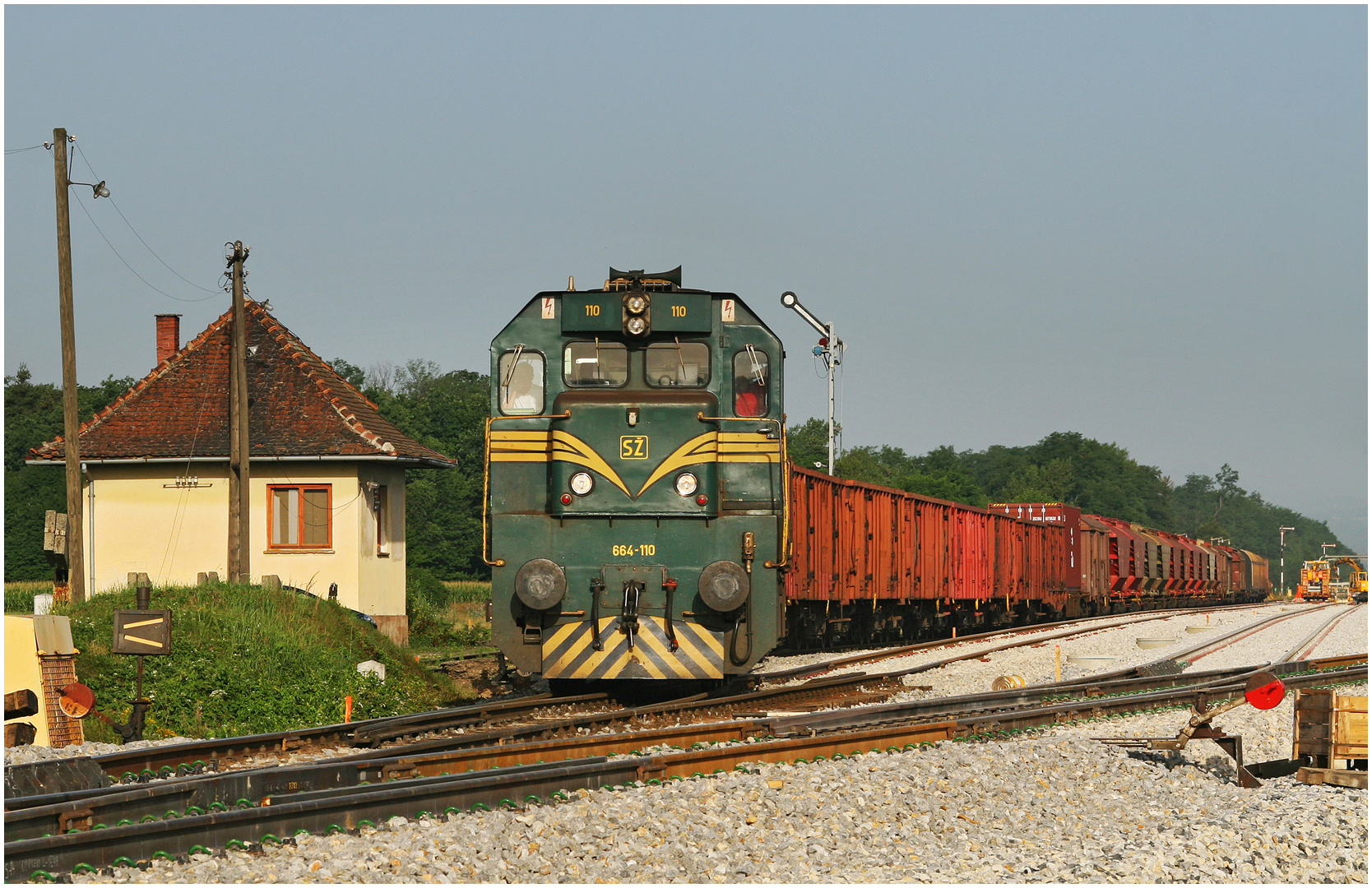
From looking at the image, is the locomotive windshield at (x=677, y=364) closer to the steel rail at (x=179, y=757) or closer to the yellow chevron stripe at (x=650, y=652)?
the yellow chevron stripe at (x=650, y=652)

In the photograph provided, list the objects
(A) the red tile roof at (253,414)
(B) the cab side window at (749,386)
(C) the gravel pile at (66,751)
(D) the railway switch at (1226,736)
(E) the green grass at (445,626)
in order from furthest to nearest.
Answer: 1. (E) the green grass at (445,626)
2. (A) the red tile roof at (253,414)
3. (B) the cab side window at (749,386)
4. (D) the railway switch at (1226,736)
5. (C) the gravel pile at (66,751)

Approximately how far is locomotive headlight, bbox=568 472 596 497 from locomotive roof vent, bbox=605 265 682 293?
1.98m

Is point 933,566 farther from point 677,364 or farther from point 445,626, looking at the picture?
point 677,364

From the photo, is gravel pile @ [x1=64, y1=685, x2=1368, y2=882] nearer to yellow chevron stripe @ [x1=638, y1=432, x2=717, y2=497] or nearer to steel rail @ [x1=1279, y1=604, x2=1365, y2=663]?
yellow chevron stripe @ [x1=638, y1=432, x2=717, y2=497]

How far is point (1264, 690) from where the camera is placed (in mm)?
10867

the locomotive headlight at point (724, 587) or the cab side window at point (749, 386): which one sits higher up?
the cab side window at point (749, 386)

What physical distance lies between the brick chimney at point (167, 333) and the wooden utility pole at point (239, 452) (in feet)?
25.5

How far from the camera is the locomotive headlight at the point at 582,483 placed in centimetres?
1290

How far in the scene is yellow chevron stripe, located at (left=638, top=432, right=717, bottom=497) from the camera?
12.9m

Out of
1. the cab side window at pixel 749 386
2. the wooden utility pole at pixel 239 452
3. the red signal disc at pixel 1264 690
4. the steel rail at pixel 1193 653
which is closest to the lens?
the red signal disc at pixel 1264 690

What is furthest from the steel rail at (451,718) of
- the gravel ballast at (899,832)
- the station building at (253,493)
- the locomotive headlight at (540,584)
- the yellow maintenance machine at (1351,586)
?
the yellow maintenance machine at (1351,586)

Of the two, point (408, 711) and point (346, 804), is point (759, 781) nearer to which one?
point (346, 804)

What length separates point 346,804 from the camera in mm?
7035

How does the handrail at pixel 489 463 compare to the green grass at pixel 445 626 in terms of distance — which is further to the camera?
the green grass at pixel 445 626
